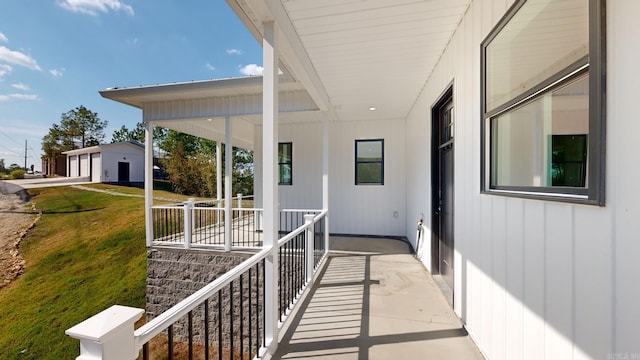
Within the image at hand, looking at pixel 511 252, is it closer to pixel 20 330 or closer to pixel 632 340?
pixel 632 340

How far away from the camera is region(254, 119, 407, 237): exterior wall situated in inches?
251

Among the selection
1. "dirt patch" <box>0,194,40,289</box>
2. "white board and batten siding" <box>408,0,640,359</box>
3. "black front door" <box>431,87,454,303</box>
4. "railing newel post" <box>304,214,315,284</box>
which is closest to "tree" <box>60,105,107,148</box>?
"dirt patch" <box>0,194,40,289</box>

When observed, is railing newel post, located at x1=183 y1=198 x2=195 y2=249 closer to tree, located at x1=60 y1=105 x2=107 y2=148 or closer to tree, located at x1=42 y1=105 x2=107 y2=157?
tree, located at x1=42 y1=105 x2=107 y2=157

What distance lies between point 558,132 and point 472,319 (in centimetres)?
173

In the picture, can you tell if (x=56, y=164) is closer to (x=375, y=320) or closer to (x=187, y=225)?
(x=187, y=225)

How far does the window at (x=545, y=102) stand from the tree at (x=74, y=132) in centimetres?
2170

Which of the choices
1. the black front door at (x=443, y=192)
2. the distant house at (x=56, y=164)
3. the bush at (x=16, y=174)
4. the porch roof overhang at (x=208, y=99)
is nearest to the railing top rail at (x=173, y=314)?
the black front door at (x=443, y=192)

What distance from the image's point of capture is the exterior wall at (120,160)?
559 inches

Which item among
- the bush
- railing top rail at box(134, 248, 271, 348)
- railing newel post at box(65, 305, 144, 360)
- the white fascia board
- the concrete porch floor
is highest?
the white fascia board

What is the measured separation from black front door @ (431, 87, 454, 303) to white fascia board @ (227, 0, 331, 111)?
1.72 m

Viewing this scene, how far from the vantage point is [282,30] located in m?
2.25

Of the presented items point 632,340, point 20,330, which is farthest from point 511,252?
point 20,330

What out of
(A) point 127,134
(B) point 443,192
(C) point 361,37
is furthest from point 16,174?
(B) point 443,192

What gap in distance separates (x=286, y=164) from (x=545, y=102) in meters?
5.90
